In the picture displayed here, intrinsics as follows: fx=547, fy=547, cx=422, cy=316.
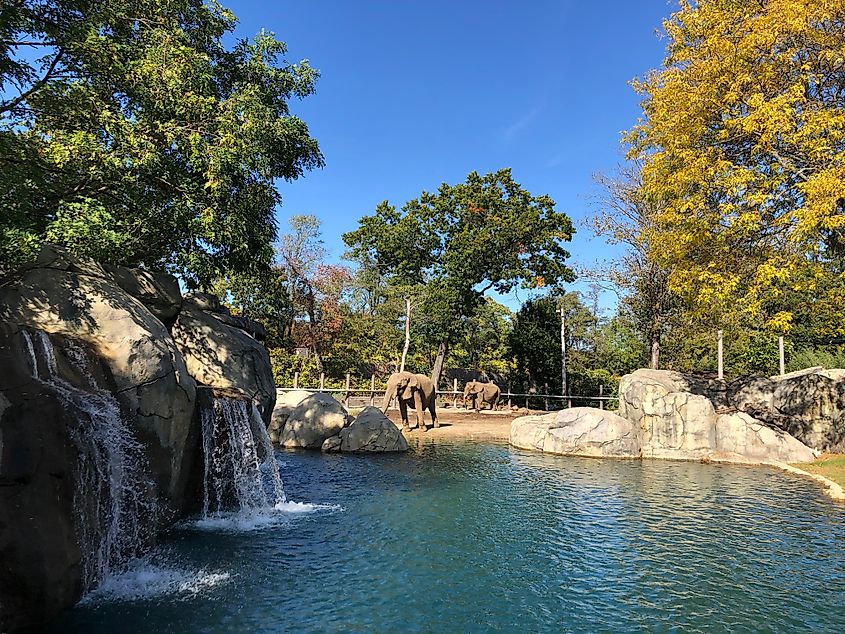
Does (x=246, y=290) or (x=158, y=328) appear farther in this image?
(x=246, y=290)

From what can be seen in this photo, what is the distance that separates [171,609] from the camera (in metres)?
6.00

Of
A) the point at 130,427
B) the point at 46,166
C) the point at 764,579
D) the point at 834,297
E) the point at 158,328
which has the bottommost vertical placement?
the point at 764,579

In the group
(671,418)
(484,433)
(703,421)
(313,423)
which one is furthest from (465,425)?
(703,421)

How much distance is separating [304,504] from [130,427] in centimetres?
442

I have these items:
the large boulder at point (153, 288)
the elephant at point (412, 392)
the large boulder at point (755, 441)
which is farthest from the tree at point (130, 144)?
the large boulder at point (755, 441)

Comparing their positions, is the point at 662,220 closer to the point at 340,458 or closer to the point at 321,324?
the point at 340,458

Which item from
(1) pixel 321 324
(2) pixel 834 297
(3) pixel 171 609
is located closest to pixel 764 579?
(3) pixel 171 609

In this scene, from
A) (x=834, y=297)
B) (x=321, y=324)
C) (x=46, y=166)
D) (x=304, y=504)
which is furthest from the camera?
(x=321, y=324)

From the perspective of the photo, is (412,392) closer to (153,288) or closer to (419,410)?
(419,410)

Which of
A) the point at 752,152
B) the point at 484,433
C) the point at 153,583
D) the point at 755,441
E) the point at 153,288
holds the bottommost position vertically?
the point at 153,583

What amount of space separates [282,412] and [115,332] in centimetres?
1208

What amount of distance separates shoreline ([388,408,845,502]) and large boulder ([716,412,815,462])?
0.90 ft

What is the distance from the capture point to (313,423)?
1820 cm

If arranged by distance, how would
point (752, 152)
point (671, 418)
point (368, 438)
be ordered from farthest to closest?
point (368, 438), point (671, 418), point (752, 152)
